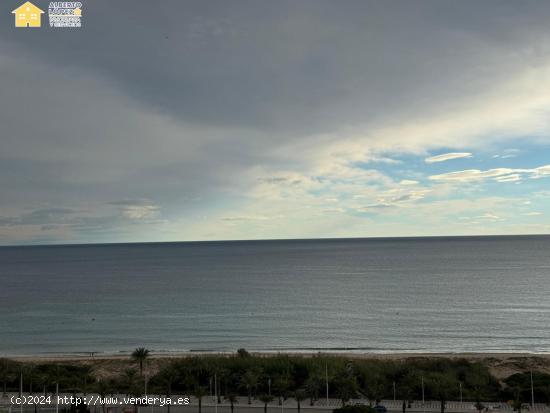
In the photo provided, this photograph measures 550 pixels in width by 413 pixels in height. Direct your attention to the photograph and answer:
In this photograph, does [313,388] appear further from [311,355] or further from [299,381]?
[311,355]

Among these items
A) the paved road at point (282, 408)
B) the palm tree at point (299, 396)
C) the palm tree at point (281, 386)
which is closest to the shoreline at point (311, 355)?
the palm tree at point (281, 386)

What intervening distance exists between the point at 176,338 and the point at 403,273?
108 metres

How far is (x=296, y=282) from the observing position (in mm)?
146000

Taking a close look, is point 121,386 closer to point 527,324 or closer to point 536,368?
point 536,368

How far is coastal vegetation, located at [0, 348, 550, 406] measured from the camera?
37.8 meters

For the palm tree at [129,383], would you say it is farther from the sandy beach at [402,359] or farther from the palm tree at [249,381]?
the palm tree at [249,381]

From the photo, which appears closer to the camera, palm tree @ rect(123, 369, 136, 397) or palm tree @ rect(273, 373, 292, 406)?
palm tree @ rect(123, 369, 136, 397)

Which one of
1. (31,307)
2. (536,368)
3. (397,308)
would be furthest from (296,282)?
(536,368)

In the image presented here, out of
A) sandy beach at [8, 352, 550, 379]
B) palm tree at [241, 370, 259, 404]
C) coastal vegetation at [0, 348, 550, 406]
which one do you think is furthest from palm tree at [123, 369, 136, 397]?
palm tree at [241, 370, 259, 404]

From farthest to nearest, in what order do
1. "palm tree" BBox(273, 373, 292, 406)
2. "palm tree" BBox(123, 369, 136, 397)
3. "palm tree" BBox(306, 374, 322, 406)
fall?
"palm tree" BBox(306, 374, 322, 406)
"palm tree" BBox(273, 373, 292, 406)
"palm tree" BBox(123, 369, 136, 397)

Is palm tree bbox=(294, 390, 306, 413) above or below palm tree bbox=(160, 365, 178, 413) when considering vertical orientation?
below

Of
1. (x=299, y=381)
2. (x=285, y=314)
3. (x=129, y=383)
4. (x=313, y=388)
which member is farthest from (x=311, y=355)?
(x=285, y=314)

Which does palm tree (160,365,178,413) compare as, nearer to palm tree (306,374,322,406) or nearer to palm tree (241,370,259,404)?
palm tree (241,370,259,404)

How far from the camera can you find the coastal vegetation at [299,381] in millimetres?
37750
